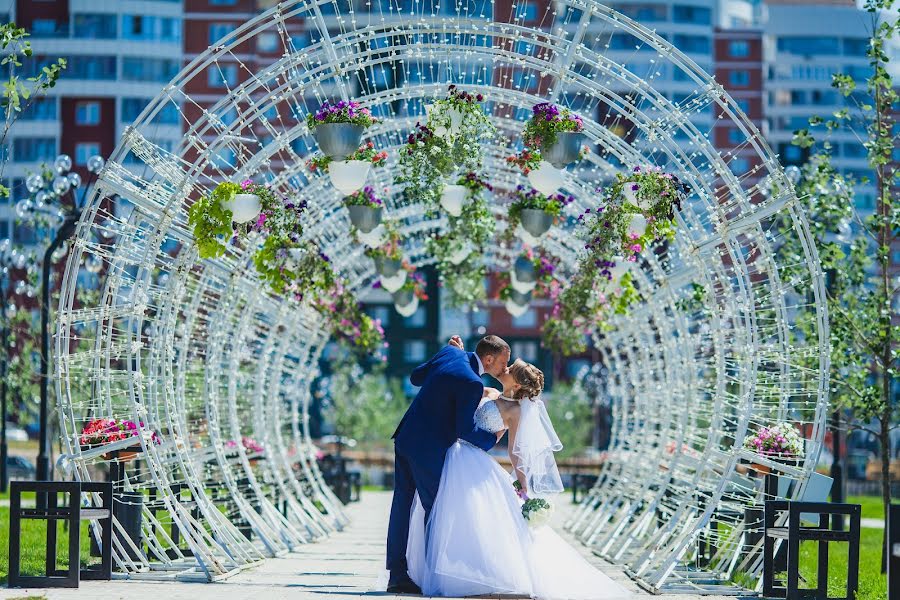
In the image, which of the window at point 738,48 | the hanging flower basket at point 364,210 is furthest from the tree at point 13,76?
the window at point 738,48

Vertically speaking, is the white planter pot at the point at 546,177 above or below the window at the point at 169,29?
below

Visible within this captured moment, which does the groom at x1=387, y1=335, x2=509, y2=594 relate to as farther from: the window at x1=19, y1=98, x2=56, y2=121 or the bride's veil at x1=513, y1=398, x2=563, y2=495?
the window at x1=19, y1=98, x2=56, y2=121

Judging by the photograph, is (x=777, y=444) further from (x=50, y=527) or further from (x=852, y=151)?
(x=852, y=151)

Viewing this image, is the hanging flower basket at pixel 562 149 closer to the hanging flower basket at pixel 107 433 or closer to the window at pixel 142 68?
the hanging flower basket at pixel 107 433

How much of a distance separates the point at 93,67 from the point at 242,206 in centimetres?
5939

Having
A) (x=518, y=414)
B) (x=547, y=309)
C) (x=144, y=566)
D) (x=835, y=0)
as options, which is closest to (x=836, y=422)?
(x=518, y=414)

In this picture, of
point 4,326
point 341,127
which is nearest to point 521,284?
point 341,127

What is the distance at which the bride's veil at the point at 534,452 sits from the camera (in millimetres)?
11359

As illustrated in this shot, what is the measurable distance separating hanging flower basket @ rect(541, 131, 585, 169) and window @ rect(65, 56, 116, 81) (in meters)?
59.4

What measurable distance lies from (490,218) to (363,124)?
14.8 feet

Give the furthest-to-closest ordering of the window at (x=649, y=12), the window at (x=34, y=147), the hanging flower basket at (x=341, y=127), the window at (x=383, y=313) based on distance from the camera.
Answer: the window at (x=649, y=12) → the window at (x=383, y=313) → the window at (x=34, y=147) → the hanging flower basket at (x=341, y=127)

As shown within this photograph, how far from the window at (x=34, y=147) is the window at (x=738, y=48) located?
3829 cm

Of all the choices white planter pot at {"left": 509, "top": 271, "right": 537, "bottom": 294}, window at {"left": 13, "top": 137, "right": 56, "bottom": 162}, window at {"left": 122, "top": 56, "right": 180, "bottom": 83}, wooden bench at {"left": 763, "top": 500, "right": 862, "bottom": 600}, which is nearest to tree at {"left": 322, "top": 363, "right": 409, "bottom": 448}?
window at {"left": 13, "top": 137, "right": 56, "bottom": 162}

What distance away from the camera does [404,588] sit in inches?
427
